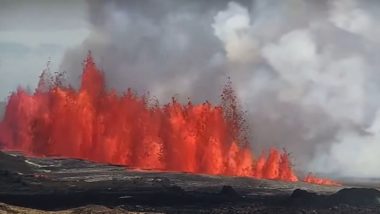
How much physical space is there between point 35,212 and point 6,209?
811 centimetres

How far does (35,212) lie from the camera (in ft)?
648

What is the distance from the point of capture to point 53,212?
199 m

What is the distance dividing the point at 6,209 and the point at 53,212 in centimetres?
1316

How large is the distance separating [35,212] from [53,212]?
5.07 m

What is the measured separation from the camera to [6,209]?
194 metres
